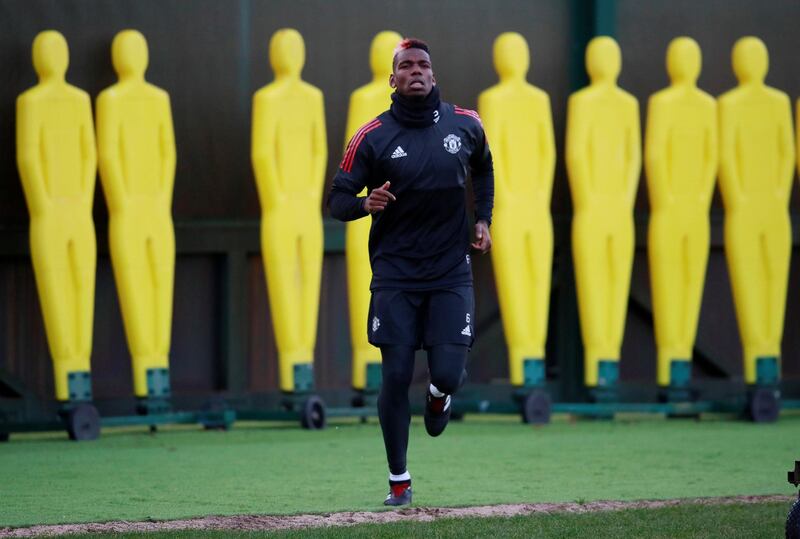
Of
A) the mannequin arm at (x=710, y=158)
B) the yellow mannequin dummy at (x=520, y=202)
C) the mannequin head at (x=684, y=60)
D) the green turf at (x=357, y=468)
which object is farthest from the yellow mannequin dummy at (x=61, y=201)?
the mannequin arm at (x=710, y=158)

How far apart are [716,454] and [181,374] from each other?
4149mm

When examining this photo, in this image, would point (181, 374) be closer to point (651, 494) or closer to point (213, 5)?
point (213, 5)

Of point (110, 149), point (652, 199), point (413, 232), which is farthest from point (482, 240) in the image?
point (652, 199)

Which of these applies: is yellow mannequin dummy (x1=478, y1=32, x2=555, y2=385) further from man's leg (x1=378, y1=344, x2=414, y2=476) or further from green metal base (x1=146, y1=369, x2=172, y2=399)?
man's leg (x1=378, y1=344, x2=414, y2=476)

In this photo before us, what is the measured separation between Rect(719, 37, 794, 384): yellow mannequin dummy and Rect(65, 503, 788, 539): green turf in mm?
5091

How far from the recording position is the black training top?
5.61 metres

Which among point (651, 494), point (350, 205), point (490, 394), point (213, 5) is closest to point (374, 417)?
point (490, 394)

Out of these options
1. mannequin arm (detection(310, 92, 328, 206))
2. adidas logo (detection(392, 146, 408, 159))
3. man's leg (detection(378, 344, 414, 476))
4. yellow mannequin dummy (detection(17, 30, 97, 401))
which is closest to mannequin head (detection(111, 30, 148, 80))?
yellow mannequin dummy (detection(17, 30, 97, 401))

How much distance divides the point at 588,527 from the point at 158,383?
190 inches

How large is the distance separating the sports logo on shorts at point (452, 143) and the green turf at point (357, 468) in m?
1.33

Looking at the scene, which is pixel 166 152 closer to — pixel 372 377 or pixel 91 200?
pixel 91 200

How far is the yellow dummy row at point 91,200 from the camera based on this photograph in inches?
356

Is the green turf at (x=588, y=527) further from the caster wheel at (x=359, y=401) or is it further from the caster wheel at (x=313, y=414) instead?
the caster wheel at (x=359, y=401)

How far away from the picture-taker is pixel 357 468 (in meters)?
7.28
